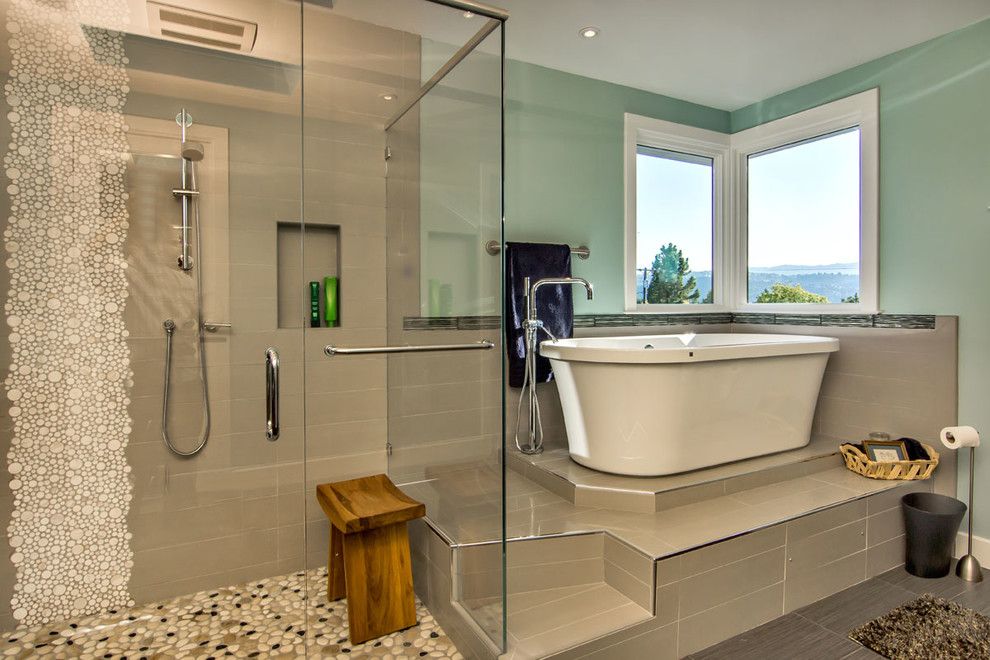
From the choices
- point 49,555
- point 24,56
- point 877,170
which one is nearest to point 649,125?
point 877,170

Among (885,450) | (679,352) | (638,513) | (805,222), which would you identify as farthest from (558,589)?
(805,222)

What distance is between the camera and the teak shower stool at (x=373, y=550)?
6.54ft

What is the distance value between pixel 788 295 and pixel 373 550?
3115 mm

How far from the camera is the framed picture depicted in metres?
2.86

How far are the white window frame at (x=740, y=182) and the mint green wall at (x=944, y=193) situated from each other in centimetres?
6

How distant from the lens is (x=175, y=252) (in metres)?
1.83

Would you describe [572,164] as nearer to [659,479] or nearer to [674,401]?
[674,401]

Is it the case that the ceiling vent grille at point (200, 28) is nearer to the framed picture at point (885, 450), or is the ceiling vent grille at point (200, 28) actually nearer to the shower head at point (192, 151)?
the shower head at point (192, 151)

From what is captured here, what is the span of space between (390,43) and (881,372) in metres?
2.97

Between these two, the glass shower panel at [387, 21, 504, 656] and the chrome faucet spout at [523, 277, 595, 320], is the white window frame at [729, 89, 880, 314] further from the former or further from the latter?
the glass shower panel at [387, 21, 504, 656]

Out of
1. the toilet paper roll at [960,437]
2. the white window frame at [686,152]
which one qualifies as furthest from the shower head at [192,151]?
the toilet paper roll at [960,437]

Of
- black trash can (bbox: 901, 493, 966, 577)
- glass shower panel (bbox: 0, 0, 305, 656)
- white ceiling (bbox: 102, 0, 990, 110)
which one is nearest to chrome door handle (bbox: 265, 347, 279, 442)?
glass shower panel (bbox: 0, 0, 305, 656)

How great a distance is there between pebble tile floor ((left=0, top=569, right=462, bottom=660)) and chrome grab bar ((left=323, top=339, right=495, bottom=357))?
79 centimetres

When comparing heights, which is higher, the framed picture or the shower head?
the shower head
